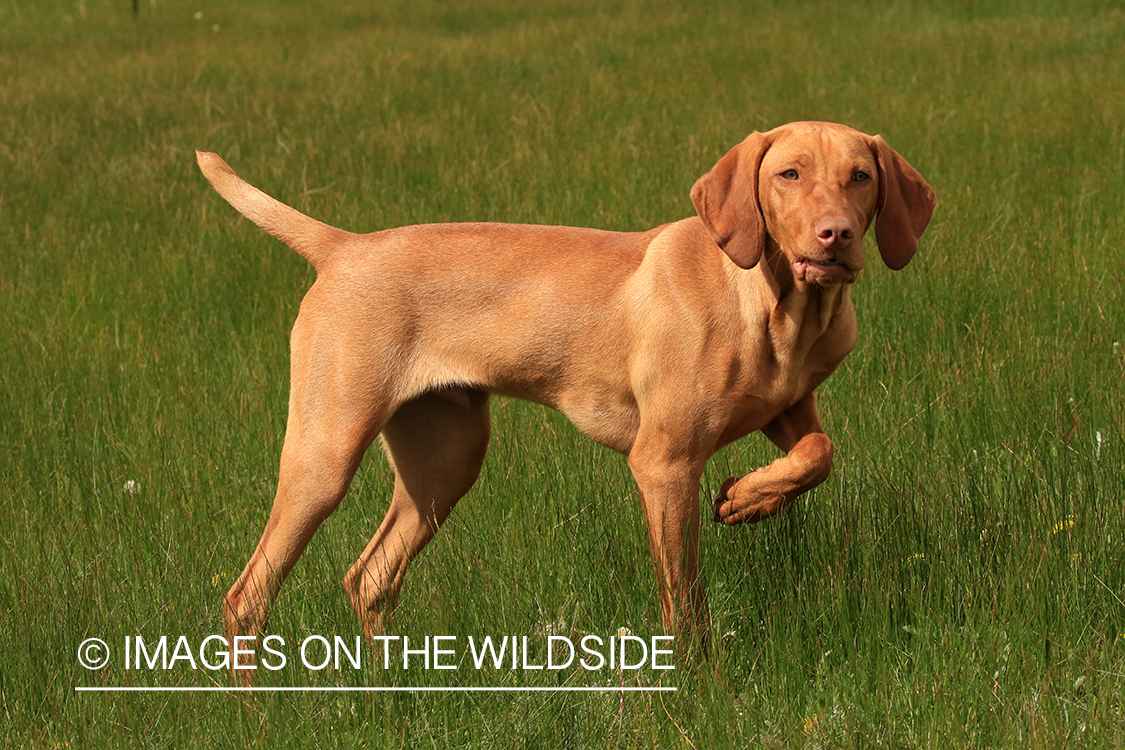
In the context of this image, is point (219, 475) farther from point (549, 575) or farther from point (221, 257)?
point (221, 257)

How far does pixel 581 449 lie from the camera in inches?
187

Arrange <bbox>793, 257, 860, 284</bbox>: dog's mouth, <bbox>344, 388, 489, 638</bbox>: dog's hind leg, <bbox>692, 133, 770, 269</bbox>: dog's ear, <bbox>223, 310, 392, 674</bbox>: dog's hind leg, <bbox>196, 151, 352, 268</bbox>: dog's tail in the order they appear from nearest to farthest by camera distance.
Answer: <bbox>793, 257, 860, 284</bbox>: dog's mouth, <bbox>692, 133, 770, 269</bbox>: dog's ear, <bbox>223, 310, 392, 674</bbox>: dog's hind leg, <bbox>196, 151, 352, 268</bbox>: dog's tail, <bbox>344, 388, 489, 638</bbox>: dog's hind leg

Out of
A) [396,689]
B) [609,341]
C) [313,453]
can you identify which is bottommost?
[396,689]

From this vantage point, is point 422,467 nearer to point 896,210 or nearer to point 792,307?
point 792,307

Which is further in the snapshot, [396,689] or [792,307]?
[792,307]

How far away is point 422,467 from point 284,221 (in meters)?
0.91

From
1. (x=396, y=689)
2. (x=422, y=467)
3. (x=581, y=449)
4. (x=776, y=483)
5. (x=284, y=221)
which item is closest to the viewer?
(x=396, y=689)

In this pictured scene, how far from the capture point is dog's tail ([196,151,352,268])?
388cm

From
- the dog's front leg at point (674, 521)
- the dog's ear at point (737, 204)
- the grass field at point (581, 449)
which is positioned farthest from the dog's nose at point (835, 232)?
the grass field at point (581, 449)

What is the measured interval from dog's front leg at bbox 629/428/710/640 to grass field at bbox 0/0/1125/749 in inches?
3.9

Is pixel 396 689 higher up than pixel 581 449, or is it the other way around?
pixel 396 689

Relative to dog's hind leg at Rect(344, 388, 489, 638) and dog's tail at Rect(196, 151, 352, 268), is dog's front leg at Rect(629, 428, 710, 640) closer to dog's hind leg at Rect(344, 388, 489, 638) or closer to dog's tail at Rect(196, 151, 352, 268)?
dog's hind leg at Rect(344, 388, 489, 638)

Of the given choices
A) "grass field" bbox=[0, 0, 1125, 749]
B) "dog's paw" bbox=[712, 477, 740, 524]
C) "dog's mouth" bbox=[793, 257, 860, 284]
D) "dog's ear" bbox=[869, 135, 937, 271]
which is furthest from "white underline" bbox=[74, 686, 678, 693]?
"dog's ear" bbox=[869, 135, 937, 271]

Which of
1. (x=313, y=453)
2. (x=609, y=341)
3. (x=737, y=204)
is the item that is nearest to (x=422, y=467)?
(x=313, y=453)
